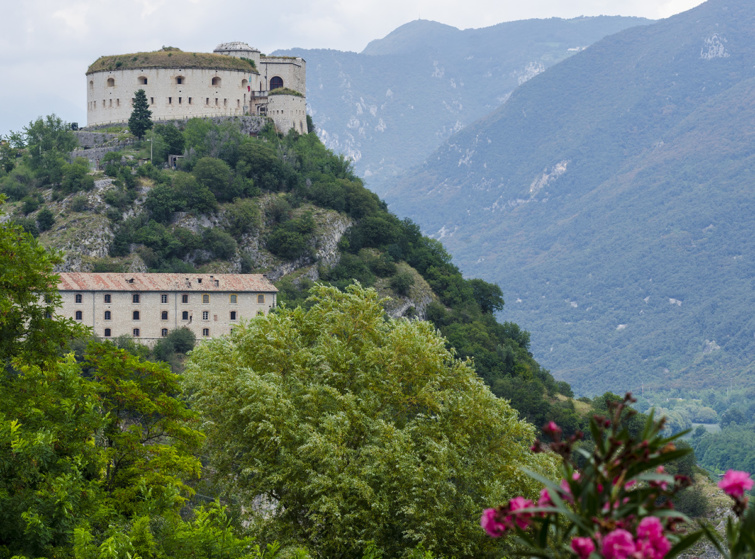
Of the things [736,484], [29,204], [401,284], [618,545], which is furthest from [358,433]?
[29,204]

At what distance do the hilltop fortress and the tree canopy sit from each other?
76.9 m

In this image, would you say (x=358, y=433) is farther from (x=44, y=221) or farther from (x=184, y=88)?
(x=184, y=88)

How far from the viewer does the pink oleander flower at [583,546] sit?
961cm

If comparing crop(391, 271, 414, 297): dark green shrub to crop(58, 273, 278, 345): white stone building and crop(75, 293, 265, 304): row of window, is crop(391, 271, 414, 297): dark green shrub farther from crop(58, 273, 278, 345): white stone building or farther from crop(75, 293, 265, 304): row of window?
crop(75, 293, 265, 304): row of window

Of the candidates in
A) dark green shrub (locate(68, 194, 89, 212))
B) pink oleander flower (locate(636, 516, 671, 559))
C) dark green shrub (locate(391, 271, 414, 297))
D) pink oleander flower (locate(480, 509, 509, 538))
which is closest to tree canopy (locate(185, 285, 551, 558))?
pink oleander flower (locate(480, 509, 509, 538))

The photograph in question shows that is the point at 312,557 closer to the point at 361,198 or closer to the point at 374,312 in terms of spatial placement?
the point at 374,312

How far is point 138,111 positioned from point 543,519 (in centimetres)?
10325

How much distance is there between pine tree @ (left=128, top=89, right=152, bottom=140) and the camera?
356 ft

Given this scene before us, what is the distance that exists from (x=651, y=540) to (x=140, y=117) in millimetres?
104397

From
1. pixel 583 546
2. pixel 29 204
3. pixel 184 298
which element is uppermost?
pixel 29 204

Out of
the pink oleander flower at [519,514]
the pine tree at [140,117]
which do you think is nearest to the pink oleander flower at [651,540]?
the pink oleander flower at [519,514]

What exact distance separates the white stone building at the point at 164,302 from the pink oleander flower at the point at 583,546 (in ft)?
236

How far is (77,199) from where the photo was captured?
9806 cm

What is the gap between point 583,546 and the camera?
9.62 metres
